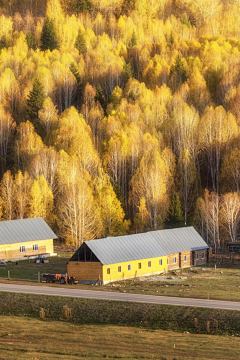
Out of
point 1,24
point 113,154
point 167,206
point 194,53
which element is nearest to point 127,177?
point 113,154

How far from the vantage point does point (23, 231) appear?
84875 millimetres

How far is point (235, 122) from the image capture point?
378 ft

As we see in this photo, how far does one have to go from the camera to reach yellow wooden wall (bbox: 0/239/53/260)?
267 ft

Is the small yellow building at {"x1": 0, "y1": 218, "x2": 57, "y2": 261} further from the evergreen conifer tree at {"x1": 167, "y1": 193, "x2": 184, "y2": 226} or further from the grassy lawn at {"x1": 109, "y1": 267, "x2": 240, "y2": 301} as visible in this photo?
the grassy lawn at {"x1": 109, "y1": 267, "x2": 240, "y2": 301}

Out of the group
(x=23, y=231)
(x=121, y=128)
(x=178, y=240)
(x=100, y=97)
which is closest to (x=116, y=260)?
(x=178, y=240)

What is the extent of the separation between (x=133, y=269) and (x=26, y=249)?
18478 millimetres

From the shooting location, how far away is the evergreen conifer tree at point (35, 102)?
133 m

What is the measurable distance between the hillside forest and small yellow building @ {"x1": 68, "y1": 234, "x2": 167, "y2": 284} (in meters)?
19.0

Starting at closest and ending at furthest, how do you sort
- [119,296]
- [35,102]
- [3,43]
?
[119,296] < [35,102] < [3,43]

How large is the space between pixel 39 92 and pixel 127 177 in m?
31.8

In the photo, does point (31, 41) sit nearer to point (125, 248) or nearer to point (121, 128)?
point (121, 128)

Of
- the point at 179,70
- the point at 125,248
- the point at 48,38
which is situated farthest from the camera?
the point at 48,38

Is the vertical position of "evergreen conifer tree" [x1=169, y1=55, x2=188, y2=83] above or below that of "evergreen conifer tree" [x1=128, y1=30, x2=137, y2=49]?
below

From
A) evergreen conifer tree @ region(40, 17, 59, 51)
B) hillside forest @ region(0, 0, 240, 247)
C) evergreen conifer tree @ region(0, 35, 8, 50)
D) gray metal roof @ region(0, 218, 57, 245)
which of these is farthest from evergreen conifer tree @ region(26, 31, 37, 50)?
gray metal roof @ region(0, 218, 57, 245)
